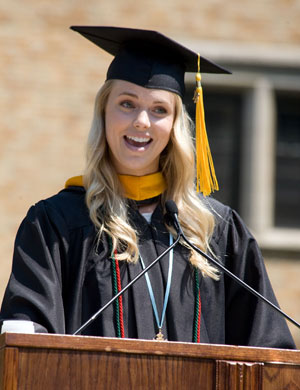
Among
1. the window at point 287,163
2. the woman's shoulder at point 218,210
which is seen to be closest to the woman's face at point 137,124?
the woman's shoulder at point 218,210

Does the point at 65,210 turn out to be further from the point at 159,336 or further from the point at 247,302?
the point at 247,302

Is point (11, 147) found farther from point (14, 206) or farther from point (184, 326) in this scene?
point (184, 326)

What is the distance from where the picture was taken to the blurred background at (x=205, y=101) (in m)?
8.91

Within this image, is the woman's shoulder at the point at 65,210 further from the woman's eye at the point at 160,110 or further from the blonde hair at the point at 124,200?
the woman's eye at the point at 160,110

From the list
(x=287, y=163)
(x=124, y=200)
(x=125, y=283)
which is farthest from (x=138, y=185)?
(x=287, y=163)

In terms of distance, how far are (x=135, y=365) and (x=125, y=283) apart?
762 millimetres

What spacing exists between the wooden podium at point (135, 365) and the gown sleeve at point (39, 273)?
0.44 meters

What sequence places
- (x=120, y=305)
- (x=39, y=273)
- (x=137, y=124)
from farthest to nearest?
(x=137, y=124) → (x=120, y=305) → (x=39, y=273)

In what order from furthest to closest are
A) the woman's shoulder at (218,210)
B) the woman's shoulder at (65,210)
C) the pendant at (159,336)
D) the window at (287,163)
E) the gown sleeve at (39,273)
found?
the window at (287,163), the woman's shoulder at (218,210), the woman's shoulder at (65,210), the pendant at (159,336), the gown sleeve at (39,273)

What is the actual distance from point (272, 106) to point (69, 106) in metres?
1.86

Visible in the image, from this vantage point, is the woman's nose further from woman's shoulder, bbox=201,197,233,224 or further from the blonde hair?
woman's shoulder, bbox=201,197,233,224

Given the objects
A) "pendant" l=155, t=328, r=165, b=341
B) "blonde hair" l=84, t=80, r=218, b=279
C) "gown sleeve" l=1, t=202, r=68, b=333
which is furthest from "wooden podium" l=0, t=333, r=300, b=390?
"blonde hair" l=84, t=80, r=218, b=279

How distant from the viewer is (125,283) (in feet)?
11.9

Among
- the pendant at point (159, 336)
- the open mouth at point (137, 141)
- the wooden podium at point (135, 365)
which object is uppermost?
the open mouth at point (137, 141)
